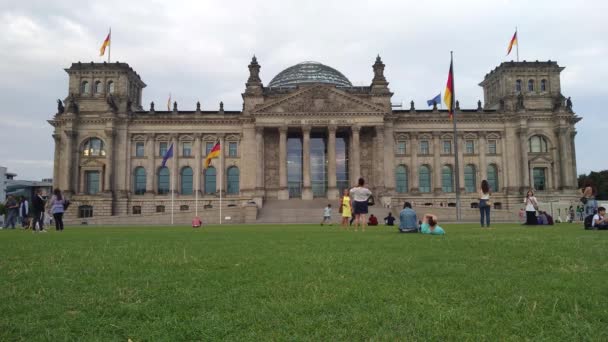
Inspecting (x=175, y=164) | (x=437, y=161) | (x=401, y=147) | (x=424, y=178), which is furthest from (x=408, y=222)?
(x=175, y=164)

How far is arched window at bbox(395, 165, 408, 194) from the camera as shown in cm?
7081

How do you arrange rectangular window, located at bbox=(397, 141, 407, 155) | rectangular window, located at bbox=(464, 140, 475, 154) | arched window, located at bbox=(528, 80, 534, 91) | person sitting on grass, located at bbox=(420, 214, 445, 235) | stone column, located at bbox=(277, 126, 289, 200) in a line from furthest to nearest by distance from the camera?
arched window, located at bbox=(528, 80, 534, 91) → rectangular window, located at bbox=(464, 140, 475, 154) → rectangular window, located at bbox=(397, 141, 407, 155) → stone column, located at bbox=(277, 126, 289, 200) → person sitting on grass, located at bbox=(420, 214, 445, 235)

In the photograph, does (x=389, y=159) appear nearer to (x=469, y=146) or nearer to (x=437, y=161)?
(x=437, y=161)

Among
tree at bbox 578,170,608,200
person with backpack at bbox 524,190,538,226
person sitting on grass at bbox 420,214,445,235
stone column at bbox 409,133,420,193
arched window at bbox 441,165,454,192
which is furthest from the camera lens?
tree at bbox 578,170,608,200

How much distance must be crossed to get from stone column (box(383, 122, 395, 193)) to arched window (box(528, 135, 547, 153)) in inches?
848

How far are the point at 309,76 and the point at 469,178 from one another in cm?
3036

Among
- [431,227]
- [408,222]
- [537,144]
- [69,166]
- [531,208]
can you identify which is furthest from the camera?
[537,144]

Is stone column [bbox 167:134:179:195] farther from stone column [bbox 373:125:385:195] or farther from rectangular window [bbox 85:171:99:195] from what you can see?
stone column [bbox 373:125:385:195]

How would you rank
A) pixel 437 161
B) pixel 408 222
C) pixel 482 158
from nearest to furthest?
pixel 408 222, pixel 437 161, pixel 482 158

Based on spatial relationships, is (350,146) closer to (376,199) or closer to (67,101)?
(376,199)

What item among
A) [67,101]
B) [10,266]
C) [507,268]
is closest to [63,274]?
[10,266]

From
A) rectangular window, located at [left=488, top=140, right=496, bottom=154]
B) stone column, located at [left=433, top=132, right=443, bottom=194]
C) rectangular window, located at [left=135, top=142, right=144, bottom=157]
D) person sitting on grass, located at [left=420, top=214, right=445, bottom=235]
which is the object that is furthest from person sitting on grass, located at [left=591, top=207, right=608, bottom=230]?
rectangular window, located at [left=135, top=142, right=144, bottom=157]

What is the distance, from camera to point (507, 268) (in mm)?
8352

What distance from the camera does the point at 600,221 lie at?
21625 millimetres
